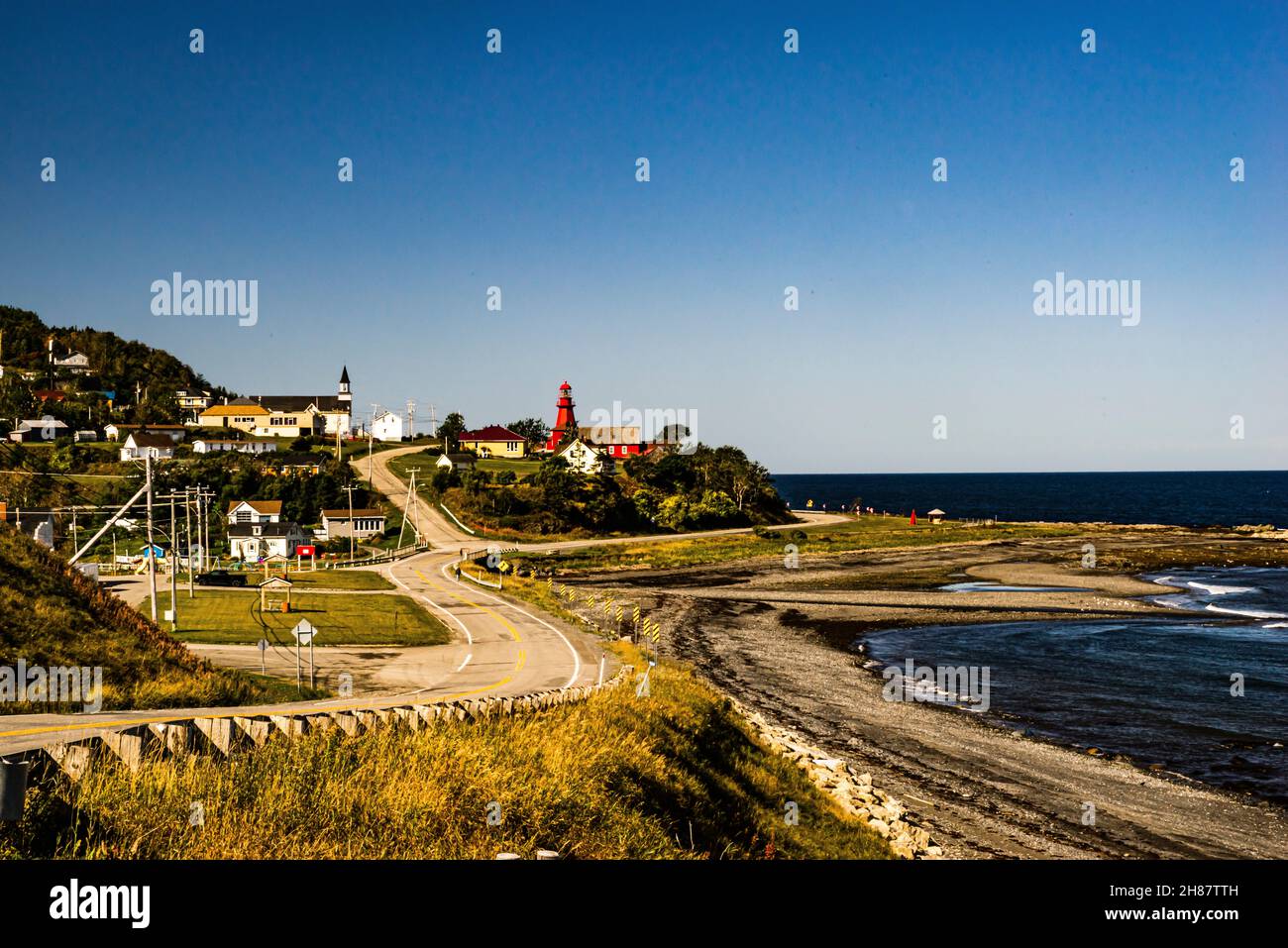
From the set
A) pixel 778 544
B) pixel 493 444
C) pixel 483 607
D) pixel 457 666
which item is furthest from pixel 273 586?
pixel 493 444

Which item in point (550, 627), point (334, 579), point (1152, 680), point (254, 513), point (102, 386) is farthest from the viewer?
point (102, 386)

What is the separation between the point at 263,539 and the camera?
80.2 m

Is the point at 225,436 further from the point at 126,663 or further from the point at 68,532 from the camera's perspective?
the point at 126,663

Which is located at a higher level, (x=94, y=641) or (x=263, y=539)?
(x=94, y=641)

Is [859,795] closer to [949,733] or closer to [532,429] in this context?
[949,733]

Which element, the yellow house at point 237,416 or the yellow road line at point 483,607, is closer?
the yellow road line at point 483,607

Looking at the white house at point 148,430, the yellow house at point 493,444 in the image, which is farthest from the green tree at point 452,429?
the white house at point 148,430

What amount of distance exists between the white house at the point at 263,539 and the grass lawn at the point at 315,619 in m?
24.1

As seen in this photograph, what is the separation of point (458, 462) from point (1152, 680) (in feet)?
323

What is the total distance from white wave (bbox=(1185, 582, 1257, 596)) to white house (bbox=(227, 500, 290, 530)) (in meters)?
83.5

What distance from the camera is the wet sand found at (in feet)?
70.7

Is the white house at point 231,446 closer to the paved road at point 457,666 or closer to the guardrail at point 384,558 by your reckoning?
the guardrail at point 384,558

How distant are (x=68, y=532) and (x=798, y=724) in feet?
262

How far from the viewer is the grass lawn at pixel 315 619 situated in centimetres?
4125
